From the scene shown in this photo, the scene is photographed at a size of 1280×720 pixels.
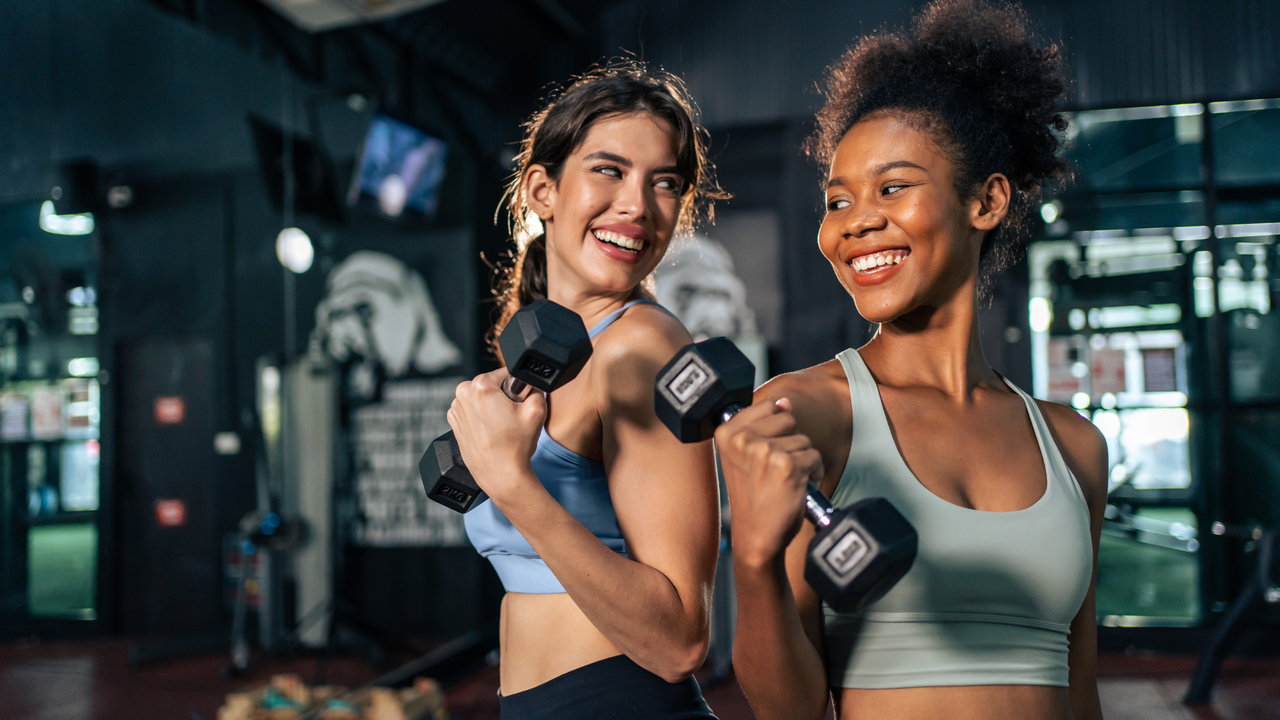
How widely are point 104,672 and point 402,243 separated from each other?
3.26 metres

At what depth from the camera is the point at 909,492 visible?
986mm

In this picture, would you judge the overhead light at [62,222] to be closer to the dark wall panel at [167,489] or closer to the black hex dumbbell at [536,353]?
the dark wall panel at [167,489]

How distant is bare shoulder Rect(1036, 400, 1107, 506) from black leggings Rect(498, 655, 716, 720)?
0.61m

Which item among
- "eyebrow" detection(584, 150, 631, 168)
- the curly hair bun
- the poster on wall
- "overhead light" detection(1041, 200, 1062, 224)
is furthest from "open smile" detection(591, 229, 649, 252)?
"overhead light" detection(1041, 200, 1062, 224)

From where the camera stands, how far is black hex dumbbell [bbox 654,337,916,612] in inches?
29.3

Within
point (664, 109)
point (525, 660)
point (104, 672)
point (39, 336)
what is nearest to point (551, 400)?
point (525, 660)

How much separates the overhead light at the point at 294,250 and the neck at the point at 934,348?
3339 mm

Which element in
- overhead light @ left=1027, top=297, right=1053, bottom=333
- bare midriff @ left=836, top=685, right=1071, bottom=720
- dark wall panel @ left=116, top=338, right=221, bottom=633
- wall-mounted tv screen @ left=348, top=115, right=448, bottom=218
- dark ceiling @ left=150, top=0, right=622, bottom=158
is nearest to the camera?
bare midriff @ left=836, top=685, right=1071, bottom=720

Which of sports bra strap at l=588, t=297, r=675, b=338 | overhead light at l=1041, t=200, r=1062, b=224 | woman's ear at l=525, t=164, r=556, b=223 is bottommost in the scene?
sports bra strap at l=588, t=297, r=675, b=338

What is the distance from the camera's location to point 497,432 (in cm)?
94

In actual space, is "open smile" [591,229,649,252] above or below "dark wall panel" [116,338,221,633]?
above

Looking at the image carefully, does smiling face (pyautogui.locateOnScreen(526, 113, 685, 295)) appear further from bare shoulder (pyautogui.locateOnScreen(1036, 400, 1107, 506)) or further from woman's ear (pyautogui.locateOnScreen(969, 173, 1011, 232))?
bare shoulder (pyautogui.locateOnScreen(1036, 400, 1107, 506))

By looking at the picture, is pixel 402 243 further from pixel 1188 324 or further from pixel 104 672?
pixel 1188 324

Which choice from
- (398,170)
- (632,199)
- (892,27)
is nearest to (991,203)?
(632,199)
